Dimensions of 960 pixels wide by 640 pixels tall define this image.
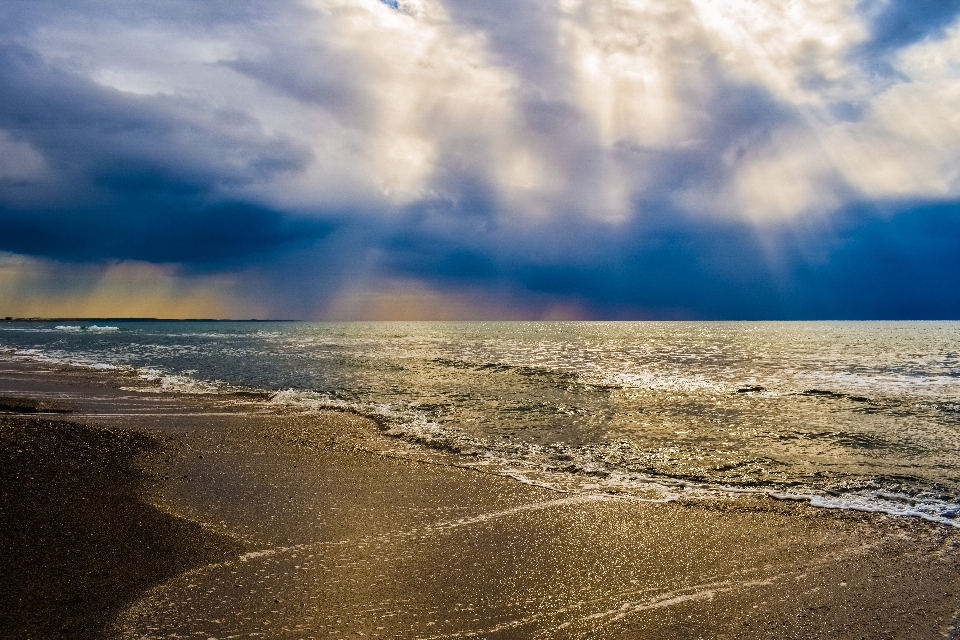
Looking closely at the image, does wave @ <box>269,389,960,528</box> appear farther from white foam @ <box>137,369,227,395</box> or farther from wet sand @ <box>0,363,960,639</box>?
white foam @ <box>137,369,227,395</box>

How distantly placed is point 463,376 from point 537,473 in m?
26.0

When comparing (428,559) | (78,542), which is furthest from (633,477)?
(78,542)

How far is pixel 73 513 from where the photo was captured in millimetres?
8555

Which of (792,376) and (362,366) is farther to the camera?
(362,366)

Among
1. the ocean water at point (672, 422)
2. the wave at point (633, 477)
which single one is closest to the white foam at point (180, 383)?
the ocean water at point (672, 422)

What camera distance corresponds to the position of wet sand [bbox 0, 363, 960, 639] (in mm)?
6098

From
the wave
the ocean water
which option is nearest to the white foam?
the ocean water

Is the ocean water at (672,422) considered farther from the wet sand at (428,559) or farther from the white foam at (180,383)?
the wet sand at (428,559)

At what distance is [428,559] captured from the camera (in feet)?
25.4

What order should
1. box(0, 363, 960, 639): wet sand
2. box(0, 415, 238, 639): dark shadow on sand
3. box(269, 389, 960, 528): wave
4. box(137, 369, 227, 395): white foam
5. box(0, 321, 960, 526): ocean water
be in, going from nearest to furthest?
box(0, 415, 238, 639): dark shadow on sand
box(0, 363, 960, 639): wet sand
box(269, 389, 960, 528): wave
box(0, 321, 960, 526): ocean water
box(137, 369, 227, 395): white foam

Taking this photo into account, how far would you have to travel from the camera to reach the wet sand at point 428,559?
6098 millimetres

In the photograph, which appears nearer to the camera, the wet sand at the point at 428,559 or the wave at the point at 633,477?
the wet sand at the point at 428,559

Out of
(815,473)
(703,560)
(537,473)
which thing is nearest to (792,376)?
(815,473)

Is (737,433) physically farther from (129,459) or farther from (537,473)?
(129,459)
